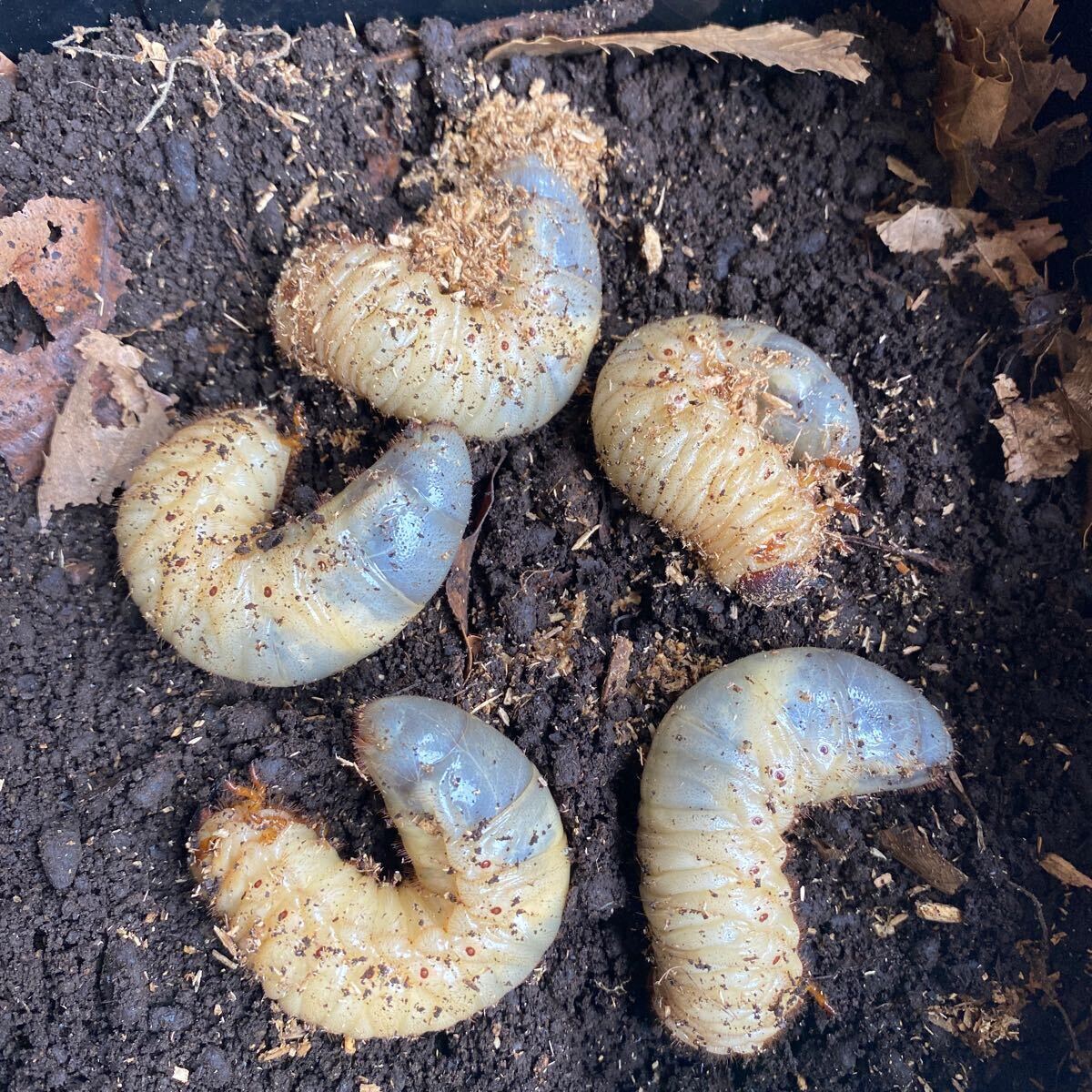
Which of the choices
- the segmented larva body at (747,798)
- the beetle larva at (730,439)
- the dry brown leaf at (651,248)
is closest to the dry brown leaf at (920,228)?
the beetle larva at (730,439)

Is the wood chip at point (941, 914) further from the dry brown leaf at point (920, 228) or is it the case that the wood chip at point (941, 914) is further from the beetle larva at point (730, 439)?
the dry brown leaf at point (920, 228)

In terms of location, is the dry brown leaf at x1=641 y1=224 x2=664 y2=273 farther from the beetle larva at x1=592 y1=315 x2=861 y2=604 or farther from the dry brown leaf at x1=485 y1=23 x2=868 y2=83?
the dry brown leaf at x1=485 y1=23 x2=868 y2=83

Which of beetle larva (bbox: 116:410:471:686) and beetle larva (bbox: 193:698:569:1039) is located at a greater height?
beetle larva (bbox: 116:410:471:686)

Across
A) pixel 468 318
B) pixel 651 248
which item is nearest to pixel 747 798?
pixel 468 318

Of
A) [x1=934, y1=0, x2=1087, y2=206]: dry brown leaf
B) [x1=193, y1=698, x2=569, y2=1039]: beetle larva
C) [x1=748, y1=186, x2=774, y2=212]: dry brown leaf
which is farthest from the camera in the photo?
[x1=748, y1=186, x2=774, y2=212]: dry brown leaf

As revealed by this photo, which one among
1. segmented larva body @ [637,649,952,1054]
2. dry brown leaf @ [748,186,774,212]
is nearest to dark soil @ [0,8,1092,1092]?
dry brown leaf @ [748,186,774,212]

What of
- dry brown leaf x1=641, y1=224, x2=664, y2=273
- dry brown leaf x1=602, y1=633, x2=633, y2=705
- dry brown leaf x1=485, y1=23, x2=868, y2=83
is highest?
dry brown leaf x1=485, y1=23, x2=868, y2=83

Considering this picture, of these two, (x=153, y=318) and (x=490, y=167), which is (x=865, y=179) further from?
(x=153, y=318)
